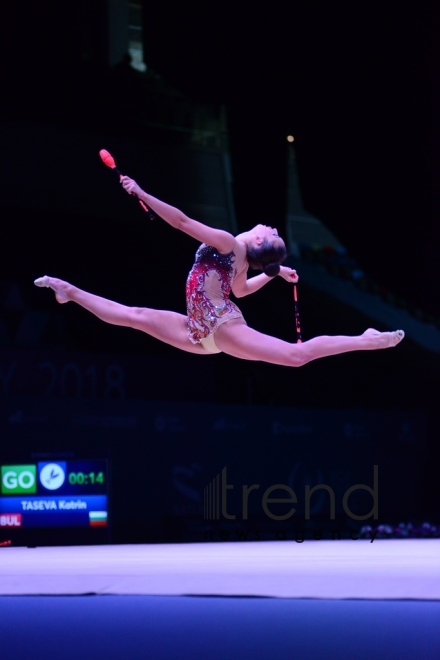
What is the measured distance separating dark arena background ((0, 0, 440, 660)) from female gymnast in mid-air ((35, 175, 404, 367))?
2.07 meters

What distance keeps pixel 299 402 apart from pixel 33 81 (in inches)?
174

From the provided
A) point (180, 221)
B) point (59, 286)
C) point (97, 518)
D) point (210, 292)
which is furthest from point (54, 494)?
point (180, 221)

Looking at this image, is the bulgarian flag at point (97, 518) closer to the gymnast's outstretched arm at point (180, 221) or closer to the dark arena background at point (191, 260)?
the dark arena background at point (191, 260)

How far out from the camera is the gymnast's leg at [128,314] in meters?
4.29

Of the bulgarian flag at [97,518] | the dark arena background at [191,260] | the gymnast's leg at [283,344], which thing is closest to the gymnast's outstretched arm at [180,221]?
the gymnast's leg at [283,344]

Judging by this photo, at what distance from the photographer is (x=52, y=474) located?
270 inches

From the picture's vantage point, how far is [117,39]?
31.7 feet

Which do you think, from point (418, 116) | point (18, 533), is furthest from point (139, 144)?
point (18, 533)

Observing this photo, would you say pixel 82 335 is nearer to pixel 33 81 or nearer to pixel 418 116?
pixel 33 81

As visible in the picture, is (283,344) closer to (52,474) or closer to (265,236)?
(265,236)

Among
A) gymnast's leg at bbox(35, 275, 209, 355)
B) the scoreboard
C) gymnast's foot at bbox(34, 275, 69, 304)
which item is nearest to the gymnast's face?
gymnast's leg at bbox(35, 275, 209, 355)

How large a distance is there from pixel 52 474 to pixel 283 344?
334cm

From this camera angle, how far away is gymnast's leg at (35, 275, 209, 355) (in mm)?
4293

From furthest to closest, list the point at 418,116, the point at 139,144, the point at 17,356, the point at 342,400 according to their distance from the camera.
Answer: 1. the point at 342,400
2. the point at 139,144
3. the point at 418,116
4. the point at 17,356
